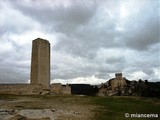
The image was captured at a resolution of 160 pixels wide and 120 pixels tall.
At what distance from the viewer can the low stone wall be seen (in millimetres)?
35062

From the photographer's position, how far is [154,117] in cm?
1762

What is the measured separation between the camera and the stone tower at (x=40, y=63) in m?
41.7

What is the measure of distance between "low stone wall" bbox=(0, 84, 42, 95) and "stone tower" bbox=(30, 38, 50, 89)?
429cm

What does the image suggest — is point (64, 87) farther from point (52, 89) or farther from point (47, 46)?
point (47, 46)

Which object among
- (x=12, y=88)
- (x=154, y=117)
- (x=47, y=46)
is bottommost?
(x=154, y=117)

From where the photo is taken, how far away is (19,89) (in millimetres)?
35938

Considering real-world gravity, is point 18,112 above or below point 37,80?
below

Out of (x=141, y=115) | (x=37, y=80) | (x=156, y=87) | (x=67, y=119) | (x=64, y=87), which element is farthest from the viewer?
(x=156, y=87)

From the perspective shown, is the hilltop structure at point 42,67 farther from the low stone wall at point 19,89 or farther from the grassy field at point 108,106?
the grassy field at point 108,106

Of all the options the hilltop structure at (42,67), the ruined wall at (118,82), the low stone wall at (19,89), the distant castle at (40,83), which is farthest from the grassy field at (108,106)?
the ruined wall at (118,82)

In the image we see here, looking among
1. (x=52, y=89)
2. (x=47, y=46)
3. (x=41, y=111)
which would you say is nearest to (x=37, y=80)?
(x=52, y=89)

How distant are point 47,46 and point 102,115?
27885 millimetres

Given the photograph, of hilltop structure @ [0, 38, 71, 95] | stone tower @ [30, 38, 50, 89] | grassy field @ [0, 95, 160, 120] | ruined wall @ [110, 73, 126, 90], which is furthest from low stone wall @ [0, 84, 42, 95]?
ruined wall @ [110, 73, 126, 90]

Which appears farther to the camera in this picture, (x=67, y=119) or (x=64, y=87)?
(x=64, y=87)
